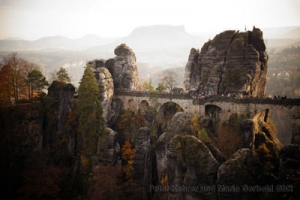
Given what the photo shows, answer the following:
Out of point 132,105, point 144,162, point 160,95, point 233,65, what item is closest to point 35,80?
point 132,105

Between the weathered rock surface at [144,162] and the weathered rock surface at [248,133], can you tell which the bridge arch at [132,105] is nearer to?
the weathered rock surface at [144,162]

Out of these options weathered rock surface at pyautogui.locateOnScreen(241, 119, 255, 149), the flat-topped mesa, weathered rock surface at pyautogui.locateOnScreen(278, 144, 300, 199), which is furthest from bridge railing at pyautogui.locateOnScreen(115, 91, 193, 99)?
weathered rock surface at pyautogui.locateOnScreen(278, 144, 300, 199)

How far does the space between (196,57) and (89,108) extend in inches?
774

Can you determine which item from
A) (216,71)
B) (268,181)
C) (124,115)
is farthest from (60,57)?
(268,181)

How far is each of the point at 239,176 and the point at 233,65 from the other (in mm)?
20903

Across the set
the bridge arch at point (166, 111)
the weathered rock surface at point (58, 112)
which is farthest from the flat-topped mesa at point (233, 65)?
the weathered rock surface at point (58, 112)

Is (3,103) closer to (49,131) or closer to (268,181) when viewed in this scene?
(49,131)

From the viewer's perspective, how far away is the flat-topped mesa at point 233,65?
34.2 meters

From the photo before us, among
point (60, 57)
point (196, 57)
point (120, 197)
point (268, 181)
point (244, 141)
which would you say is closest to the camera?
point (268, 181)

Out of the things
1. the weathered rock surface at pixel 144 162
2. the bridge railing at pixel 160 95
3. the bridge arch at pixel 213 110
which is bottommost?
the weathered rock surface at pixel 144 162

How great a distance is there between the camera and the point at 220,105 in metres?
34.2

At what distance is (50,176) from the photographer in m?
33.9

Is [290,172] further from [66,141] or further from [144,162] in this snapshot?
[66,141]

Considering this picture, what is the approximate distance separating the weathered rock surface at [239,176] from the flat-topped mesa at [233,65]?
1701 centimetres
